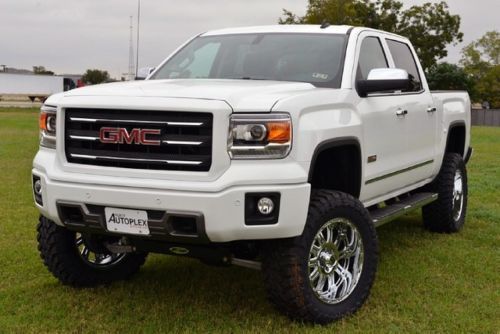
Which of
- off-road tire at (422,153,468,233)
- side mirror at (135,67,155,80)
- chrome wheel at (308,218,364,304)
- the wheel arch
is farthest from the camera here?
off-road tire at (422,153,468,233)

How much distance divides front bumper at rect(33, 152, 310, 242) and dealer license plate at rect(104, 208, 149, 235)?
0.15 feet

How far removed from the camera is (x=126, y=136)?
3924 mm

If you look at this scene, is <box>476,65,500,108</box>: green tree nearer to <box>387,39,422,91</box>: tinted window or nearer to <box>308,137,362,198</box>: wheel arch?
<box>387,39,422,91</box>: tinted window

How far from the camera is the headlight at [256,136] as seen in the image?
3.76m

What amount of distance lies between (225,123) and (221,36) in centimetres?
228

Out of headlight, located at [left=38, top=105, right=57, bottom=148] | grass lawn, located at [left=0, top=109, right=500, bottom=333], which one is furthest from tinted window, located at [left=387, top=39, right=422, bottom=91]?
headlight, located at [left=38, top=105, right=57, bottom=148]

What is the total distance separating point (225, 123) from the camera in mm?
3725

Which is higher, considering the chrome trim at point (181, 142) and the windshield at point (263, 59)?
the windshield at point (263, 59)

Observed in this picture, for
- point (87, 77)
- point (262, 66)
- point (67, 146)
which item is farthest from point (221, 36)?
point (87, 77)

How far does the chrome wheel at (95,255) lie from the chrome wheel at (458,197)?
3598mm

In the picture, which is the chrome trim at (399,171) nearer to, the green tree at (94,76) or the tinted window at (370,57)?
the tinted window at (370,57)

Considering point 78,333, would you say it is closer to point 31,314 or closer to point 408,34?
point 31,314

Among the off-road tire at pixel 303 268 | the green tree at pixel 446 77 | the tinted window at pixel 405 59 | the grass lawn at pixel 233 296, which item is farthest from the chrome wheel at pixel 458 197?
the green tree at pixel 446 77

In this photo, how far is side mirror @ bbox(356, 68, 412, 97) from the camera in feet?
15.4
